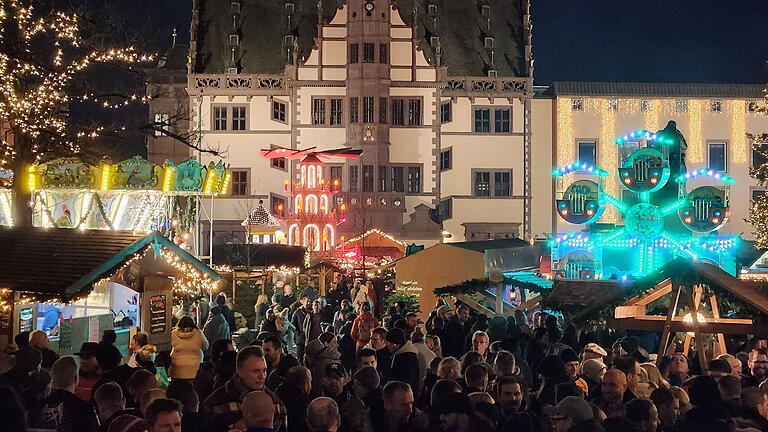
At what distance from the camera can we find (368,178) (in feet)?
146

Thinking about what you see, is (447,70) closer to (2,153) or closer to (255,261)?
(255,261)

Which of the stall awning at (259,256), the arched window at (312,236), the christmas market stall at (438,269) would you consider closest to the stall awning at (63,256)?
the christmas market stall at (438,269)

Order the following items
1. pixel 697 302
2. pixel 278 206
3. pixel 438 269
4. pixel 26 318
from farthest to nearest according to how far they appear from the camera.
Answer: pixel 278 206 → pixel 438 269 → pixel 26 318 → pixel 697 302

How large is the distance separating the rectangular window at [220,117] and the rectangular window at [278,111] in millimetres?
2373

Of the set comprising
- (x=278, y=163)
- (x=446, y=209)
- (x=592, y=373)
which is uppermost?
(x=278, y=163)

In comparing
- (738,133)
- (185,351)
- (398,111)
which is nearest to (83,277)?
(185,351)

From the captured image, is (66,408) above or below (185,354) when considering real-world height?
above

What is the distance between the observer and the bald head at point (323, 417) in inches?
226

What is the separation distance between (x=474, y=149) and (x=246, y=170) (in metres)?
11.1

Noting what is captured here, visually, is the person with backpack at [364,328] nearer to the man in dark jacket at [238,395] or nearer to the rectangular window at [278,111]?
the man in dark jacket at [238,395]

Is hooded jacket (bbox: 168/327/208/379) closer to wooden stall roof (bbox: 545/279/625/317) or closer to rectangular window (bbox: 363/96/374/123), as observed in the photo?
wooden stall roof (bbox: 545/279/625/317)

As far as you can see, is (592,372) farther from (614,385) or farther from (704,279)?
(704,279)

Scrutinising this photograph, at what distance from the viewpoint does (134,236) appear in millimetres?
14242

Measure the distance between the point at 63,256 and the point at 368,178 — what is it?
31189mm
